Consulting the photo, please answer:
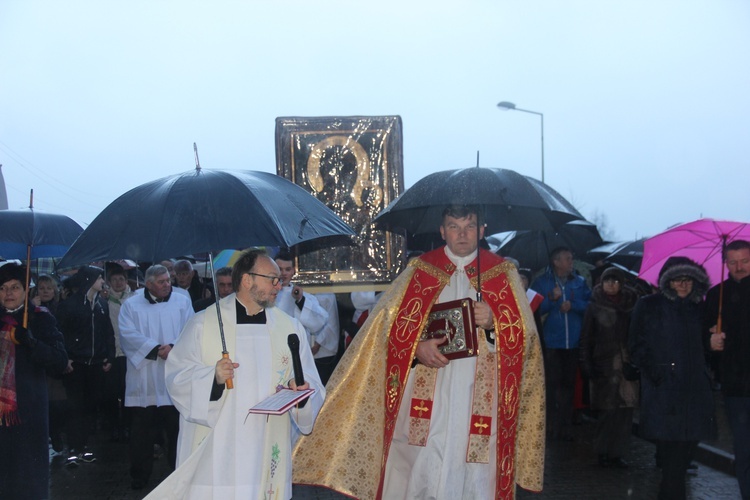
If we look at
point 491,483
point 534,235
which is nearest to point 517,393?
point 491,483

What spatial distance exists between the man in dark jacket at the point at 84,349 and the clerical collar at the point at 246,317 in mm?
5815

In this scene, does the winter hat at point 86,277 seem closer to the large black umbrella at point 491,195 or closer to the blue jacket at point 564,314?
the large black umbrella at point 491,195

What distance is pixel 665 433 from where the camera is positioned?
7508mm

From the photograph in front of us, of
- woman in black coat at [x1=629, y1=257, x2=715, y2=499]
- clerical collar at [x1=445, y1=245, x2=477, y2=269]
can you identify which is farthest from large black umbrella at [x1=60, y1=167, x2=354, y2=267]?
woman in black coat at [x1=629, y1=257, x2=715, y2=499]

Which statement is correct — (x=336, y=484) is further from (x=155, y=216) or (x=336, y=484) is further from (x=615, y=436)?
→ (x=615, y=436)

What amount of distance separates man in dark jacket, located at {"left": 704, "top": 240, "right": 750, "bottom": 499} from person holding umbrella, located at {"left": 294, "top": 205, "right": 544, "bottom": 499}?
1595mm

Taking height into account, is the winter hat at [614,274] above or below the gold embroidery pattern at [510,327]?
above

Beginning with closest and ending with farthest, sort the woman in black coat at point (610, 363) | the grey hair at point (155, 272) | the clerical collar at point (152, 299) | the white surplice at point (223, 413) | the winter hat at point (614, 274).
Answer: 1. the white surplice at point (223, 413)
2. the grey hair at point (155, 272)
3. the clerical collar at point (152, 299)
4. the woman in black coat at point (610, 363)
5. the winter hat at point (614, 274)

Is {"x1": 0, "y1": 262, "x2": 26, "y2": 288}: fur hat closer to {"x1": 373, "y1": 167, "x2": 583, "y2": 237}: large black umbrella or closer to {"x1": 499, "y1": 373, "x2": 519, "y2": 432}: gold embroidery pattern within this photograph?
{"x1": 373, "y1": 167, "x2": 583, "y2": 237}: large black umbrella

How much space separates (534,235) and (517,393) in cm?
576

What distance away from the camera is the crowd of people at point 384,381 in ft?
17.0

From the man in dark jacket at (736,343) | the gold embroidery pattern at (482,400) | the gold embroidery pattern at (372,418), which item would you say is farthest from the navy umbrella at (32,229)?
the man in dark jacket at (736,343)

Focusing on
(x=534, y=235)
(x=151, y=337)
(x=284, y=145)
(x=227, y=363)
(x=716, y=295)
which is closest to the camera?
(x=227, y=363)

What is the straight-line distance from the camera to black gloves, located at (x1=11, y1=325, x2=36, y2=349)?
264 inches
